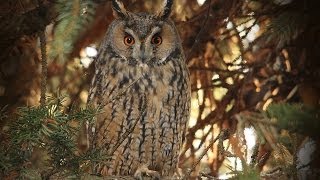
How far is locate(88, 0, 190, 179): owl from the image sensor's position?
→ 281 cm

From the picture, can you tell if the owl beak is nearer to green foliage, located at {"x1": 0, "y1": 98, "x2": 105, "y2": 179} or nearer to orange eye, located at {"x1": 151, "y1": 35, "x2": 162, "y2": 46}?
orange eye, located at {"x1": 151, "y1": 35, "x2": 162, "y2": 46}

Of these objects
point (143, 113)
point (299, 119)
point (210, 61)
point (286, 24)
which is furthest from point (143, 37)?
point (299, 119)

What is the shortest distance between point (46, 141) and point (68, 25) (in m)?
0.41

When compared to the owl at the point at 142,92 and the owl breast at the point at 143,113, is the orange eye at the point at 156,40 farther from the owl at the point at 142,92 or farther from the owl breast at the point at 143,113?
the owl breast at the point at 143,113

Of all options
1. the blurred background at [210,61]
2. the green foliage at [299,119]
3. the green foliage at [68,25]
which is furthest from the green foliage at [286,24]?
the green foliage at [299,119]

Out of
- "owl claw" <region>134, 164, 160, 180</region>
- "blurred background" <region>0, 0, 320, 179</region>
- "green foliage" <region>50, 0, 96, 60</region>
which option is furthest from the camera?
"owl claw" <region>134, 164, 160, 180</region>

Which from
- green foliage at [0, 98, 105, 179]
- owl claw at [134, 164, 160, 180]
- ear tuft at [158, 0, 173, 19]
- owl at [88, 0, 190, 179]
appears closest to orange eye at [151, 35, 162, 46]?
owl at [88, 0, 190, 179]

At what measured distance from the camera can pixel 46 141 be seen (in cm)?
154

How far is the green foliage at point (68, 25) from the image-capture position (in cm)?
163

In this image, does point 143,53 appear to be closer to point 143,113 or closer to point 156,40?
point 156,40

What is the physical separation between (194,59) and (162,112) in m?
0.69

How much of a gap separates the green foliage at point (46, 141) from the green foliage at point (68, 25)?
18 cm

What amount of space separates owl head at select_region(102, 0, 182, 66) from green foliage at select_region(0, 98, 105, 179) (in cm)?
129

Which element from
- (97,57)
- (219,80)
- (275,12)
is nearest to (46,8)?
(97,57)
